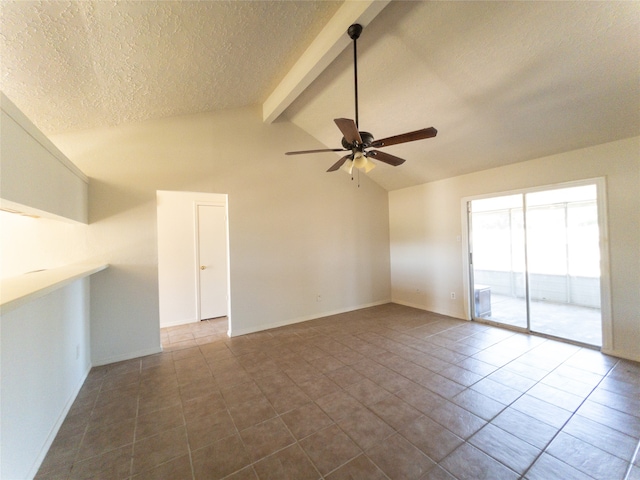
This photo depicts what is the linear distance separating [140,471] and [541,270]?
5.88 m

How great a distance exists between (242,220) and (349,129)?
254 cm

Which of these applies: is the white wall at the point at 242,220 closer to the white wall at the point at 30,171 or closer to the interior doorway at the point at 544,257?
the white wall at the point at 30,171

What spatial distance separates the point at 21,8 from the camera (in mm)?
1396

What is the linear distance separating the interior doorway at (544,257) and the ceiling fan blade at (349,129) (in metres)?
3.32

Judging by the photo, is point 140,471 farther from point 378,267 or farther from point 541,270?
point 541,270

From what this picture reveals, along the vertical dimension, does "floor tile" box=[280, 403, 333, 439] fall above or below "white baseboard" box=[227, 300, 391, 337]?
below

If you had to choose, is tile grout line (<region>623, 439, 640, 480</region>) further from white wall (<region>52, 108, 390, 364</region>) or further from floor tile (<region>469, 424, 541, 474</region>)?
white wall (<region>52, 108, 390, 364</region>)

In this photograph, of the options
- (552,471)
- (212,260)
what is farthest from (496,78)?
(212,260)

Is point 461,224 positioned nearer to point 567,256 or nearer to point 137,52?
point 567,256

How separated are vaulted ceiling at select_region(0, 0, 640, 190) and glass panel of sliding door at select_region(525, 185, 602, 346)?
32.7 inches

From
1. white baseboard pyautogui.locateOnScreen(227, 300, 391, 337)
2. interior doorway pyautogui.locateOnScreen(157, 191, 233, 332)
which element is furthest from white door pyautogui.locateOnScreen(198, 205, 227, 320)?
white baseboard pyautogui.locateOnScreen(227, 300, 391, 337)

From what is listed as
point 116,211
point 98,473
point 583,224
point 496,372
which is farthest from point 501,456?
point 116,211

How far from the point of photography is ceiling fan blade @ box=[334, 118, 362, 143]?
176cm

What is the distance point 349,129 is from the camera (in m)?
1.86
